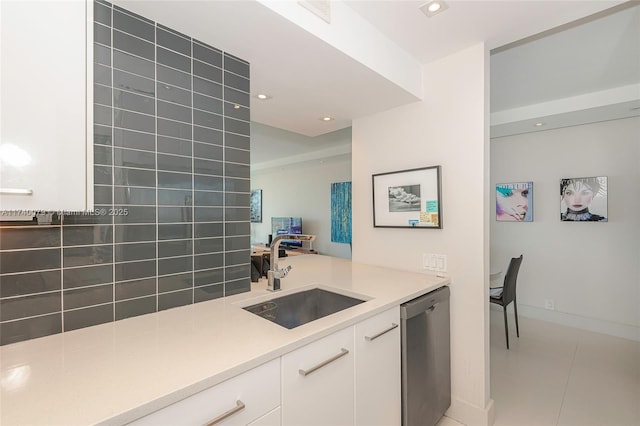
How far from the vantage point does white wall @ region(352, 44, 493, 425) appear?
1739 mm

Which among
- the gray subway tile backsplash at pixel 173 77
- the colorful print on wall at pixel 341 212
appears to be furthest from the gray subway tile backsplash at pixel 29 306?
the colorful print on wall at pixel 341 212

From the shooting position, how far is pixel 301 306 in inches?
65.3

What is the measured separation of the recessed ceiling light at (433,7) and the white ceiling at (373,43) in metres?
0.03

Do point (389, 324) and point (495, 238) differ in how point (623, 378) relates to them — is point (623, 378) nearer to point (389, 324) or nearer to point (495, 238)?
point (495, 238)

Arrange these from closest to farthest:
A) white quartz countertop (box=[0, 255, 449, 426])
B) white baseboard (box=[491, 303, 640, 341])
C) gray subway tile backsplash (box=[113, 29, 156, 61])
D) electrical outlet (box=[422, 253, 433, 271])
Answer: white quartz countertop (box=[0, 255, 449, 426]) → gray subway tile backsplash (box=[113, 29, 156, 61]) → electrical outlet (box=[422, 253, 433, 271]) → white baseboard (box=[491, 303, 640, 341])

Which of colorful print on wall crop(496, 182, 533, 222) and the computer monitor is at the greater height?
colorful print on wall crop(496, 182, 533, 222)

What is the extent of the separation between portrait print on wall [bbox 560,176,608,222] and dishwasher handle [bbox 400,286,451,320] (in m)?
2.55

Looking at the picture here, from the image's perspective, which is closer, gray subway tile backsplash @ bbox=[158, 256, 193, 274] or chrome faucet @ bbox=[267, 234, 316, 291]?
gray subway tile backsplash @ bbox=[158, 256, 193, 274]

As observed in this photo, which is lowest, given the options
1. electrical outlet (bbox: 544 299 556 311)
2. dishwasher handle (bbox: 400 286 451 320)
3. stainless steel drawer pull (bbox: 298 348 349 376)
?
electrical outlet (bbox: 544 299 556 311)

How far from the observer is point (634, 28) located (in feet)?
6.12

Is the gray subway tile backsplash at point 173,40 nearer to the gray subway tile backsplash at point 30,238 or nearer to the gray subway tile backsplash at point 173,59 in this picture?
the gray subway tile backsplash at point 173,59

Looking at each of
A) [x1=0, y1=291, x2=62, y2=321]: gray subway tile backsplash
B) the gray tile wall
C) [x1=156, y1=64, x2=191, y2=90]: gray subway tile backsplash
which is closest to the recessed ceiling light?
the gray tile wall

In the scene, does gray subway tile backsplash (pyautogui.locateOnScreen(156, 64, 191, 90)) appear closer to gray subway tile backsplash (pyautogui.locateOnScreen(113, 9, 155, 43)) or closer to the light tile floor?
gray subway tile backsplash (pyautogui.locateOnScreen(113, 9, 155, 43))

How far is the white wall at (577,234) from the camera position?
9.72ft
